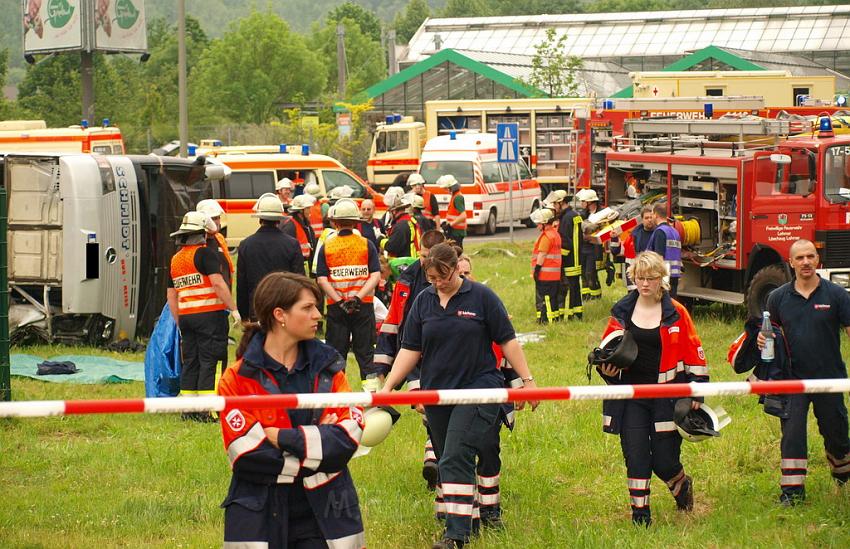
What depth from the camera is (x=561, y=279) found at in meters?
17.3

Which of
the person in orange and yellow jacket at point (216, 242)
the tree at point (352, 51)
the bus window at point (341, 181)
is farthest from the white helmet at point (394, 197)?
the tree at point (352, 51)

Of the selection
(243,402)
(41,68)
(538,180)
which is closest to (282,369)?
(243,402)

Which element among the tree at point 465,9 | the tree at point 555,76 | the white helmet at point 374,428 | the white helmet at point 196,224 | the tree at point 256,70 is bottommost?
the white helmet at point 374,428

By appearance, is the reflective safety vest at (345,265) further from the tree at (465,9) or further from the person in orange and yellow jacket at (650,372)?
the tree at (465,9)

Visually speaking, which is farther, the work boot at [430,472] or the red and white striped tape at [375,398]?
the work boot at [430,472]

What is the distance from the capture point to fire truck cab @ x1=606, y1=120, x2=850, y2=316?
48.5 ft

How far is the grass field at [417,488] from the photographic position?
7320 millimetres

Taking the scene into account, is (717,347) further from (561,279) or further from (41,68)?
(41,68)

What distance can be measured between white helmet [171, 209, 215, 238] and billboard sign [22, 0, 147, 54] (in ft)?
93.5

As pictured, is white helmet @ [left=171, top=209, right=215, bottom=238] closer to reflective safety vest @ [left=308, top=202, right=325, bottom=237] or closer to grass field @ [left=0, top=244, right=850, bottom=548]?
grass field @ [left=0, top=244, right=850, bottom=548]

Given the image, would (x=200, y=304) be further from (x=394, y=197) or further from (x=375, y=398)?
(x=394, y=197)

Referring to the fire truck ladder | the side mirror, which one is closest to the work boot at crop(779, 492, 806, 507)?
the fire truck ladder

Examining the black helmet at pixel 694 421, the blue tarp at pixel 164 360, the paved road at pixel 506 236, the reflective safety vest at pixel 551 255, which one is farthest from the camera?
the paved road at pixel 506 236

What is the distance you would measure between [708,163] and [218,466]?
28.9 feet
